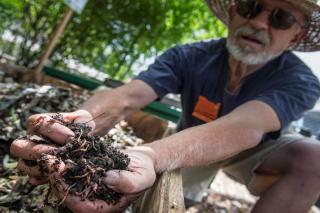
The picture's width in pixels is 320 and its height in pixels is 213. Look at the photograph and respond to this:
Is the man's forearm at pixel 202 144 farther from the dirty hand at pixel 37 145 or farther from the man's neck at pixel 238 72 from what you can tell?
the man's neck at pixel 238 72

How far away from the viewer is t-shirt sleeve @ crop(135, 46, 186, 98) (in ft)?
10.0

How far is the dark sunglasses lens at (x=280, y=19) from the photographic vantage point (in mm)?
2938

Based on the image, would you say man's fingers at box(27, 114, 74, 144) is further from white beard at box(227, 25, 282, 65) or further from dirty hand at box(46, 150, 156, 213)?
white beard at box(227, 25, 282, 65)

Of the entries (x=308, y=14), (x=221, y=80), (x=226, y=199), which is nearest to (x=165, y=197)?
(x=221, y=80)

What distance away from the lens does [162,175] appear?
5.95ft

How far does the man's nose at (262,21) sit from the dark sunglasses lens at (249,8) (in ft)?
0.12

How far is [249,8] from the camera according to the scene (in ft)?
10.0

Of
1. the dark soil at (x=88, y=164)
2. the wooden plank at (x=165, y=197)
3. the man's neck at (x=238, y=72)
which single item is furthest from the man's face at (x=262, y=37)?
the dark soil at (x=88, y=164)

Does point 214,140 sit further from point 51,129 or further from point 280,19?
point 280,19

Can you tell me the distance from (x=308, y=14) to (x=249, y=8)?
44 centimetres

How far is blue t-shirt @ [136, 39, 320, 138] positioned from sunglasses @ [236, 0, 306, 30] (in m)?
0.33

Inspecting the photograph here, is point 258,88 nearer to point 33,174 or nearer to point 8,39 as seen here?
point 33,174

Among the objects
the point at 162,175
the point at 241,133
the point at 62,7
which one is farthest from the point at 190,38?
the point at 162,175

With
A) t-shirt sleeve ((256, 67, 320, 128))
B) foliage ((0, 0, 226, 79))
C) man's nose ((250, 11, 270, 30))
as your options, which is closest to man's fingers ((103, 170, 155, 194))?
t-shirt sleeve ((256, 67, 320, 128))
